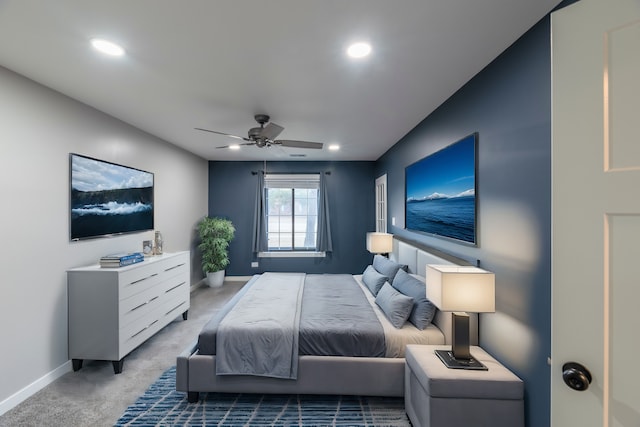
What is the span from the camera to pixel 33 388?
2.24 metres

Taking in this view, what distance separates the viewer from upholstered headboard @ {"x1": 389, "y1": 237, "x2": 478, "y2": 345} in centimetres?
209

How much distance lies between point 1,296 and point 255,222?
3.90m

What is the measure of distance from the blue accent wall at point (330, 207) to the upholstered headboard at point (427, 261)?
1724 millimetres

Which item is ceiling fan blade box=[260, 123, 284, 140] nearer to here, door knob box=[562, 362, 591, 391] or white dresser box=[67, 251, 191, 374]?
white dresser box=[67, 251, 191, 374]

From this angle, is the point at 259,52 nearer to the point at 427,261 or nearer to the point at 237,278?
the point at 427,261

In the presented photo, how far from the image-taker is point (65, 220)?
8.36 ft

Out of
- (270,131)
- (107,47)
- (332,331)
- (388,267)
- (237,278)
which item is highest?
(107,47)

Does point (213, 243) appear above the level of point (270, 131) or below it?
below

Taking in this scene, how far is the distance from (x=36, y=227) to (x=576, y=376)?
3.43 meters

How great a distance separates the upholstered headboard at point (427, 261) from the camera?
2.09 m

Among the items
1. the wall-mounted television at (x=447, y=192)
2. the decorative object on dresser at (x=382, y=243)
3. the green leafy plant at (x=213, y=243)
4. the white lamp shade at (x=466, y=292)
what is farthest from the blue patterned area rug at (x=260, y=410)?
the green leafy plant at (x=213, y=243)

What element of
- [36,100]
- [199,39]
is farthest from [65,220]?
[199,39]

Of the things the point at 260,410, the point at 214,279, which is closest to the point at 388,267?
the point at 260,410

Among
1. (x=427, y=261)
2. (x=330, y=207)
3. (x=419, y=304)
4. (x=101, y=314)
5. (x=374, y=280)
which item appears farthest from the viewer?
(x=330, y=207)
